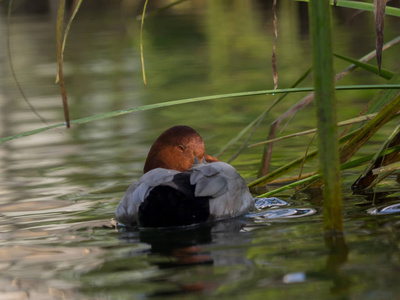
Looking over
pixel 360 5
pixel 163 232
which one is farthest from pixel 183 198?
pixel 360 5

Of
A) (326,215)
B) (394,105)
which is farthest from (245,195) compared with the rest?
(326,215)

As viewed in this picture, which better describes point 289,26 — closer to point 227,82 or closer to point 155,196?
point 227,82

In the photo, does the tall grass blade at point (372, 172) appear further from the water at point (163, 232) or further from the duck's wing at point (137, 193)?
the duck's wing at point (137, 193)

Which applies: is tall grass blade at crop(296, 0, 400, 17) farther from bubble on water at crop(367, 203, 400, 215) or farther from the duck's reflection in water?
the duck's reflection in water

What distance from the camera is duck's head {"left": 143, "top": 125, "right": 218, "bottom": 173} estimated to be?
4.02 meters

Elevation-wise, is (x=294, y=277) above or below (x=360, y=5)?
below

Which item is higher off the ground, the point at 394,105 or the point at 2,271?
the point at 394,105

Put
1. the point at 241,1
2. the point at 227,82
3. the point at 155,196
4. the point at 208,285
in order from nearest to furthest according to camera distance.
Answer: the point at 208,285 < the point at 155,196 < the point at 227,82 < the point at 241,1

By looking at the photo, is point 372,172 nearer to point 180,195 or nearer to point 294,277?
point 180,195

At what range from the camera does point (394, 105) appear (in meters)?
3.39

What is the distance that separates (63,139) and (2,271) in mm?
3313

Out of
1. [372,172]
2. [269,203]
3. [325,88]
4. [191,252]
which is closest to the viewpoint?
[325,88]

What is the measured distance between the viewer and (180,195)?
337 centimetres

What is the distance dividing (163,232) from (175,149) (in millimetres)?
650
